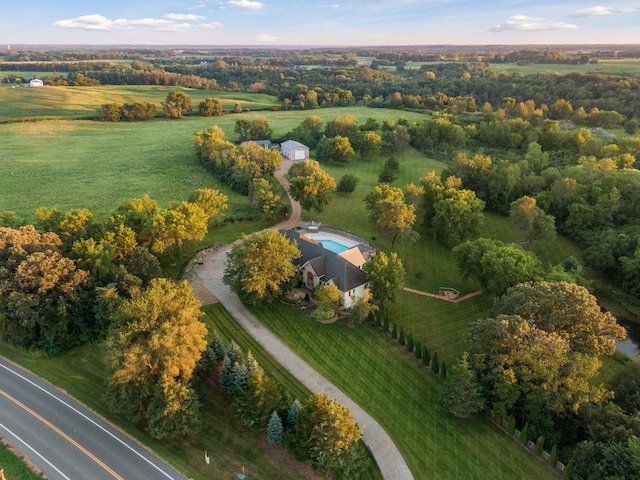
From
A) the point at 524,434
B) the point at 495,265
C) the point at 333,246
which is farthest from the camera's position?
the point at 333,246

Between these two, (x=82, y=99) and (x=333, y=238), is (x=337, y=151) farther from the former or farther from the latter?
(x=82, y=99)

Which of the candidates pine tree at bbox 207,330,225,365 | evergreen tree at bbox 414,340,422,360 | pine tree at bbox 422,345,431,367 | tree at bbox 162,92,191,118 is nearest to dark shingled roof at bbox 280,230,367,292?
evergreen tree at bbox 414,340,422,360

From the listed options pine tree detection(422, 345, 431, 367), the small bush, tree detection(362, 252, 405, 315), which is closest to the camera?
the small bush

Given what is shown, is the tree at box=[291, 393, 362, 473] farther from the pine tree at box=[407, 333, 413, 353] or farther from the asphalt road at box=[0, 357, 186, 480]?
the pine tree at box=[407, 333, 413, 353]

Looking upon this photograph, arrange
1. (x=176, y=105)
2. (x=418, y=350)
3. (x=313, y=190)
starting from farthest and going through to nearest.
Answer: (x=176, y=105) → (x=313, y=190) → (x=418, y=350)

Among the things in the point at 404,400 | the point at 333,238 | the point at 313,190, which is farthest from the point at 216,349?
the point at 313,190

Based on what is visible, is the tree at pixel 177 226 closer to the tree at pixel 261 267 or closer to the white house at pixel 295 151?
the tree at pixel 261 267
